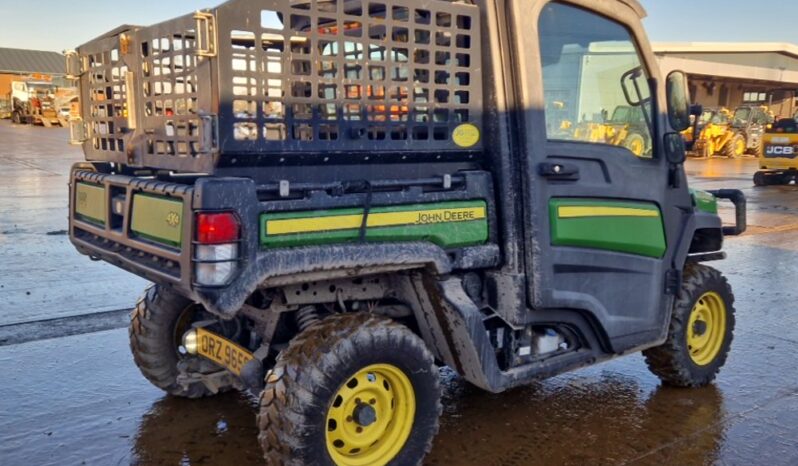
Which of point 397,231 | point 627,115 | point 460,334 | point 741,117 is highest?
point 741,117

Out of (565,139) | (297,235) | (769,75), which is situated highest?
(769,75)

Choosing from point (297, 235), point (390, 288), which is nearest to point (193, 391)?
point (390, 288)

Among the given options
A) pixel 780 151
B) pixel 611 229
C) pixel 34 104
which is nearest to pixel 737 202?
pixel 611 229

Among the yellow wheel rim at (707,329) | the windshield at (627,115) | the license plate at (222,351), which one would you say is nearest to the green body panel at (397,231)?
the license plate at (222,351)

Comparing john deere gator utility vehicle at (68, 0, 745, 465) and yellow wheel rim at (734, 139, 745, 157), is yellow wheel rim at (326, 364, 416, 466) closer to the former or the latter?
john deere gator utility vehicle at (68, 0, 745, 465)

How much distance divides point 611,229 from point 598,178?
295 millimetres

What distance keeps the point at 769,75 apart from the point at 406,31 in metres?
43.8

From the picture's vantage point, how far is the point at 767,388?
195 inches

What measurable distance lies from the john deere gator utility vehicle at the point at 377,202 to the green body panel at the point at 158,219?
1cm

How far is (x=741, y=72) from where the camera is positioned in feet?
129

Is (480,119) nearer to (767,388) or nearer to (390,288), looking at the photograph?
(390,288)

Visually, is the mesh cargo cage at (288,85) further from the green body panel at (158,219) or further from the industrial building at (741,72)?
the industrial building at (741,72)

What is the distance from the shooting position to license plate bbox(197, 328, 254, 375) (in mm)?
3520

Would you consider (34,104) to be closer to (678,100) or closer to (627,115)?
(627,115)
